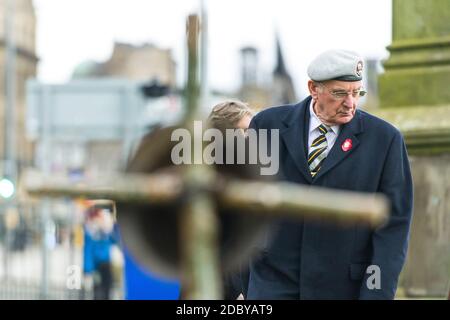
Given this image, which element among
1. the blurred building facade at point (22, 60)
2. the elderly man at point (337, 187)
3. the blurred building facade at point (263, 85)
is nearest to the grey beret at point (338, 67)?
the elderly man at point (337, 187)

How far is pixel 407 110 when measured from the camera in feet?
23.0

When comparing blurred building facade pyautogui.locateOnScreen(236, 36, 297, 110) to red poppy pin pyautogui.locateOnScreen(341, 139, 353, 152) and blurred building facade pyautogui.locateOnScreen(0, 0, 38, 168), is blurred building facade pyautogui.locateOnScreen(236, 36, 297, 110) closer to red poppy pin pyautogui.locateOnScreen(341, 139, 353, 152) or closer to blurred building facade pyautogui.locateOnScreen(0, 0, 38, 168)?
blurred building facade pyautogui.locateOnScreen(0, 0, 38, 168)

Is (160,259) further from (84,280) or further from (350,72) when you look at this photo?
(84,280)

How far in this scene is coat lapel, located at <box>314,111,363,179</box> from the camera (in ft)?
12.3

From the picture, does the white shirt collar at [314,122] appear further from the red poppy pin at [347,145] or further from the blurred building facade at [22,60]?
the blurred building facade at [22,60]

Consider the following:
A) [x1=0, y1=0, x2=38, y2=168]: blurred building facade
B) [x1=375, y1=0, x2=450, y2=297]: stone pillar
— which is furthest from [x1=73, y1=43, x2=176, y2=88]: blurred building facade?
[x1=375, y1=0, x2=450, y2=297]: stone pillar

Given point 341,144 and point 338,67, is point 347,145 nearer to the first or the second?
point 341,144

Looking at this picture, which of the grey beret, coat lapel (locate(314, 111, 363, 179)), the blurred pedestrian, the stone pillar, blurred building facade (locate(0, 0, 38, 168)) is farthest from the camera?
blurred building facade (locate(0, 0, 38, 168))

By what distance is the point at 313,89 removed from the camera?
3855 mm

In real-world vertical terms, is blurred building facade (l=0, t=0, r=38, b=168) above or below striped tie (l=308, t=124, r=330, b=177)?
above

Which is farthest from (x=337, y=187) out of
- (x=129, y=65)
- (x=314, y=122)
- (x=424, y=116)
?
(x=129, y=65)

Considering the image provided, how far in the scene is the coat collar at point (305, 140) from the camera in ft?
12.3
